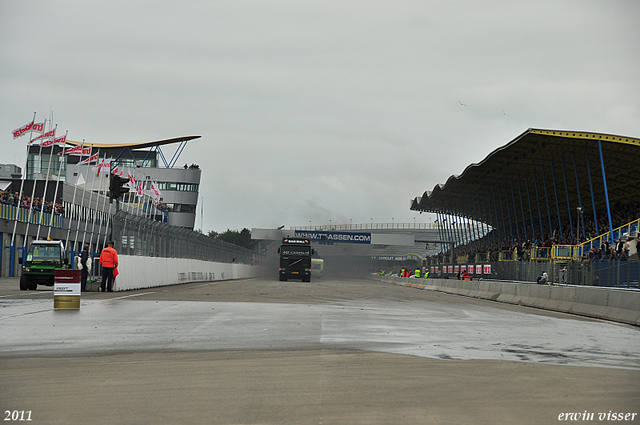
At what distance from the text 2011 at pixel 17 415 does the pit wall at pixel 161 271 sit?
74.3 feet

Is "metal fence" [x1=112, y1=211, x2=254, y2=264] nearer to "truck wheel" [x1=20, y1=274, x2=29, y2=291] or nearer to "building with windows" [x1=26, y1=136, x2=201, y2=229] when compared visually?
"truck wheel" [x1=20, y1=274, x2=29, y2=291]

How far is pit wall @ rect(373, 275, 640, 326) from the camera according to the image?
62.0 ft

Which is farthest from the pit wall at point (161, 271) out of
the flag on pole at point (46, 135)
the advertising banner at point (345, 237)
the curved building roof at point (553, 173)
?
the advertising banner at point (345, 237)

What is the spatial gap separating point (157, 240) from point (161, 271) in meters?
2.06

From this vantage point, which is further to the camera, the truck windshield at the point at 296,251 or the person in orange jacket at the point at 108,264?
the truck windshield at the point at 296,251

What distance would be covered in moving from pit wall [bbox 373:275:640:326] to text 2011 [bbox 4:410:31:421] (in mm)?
15408

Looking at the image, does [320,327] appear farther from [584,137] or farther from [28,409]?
[584,137]

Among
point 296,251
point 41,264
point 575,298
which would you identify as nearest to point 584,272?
point 575,298

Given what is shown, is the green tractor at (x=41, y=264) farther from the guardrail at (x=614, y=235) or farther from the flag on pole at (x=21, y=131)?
the guardrail at (x=614, y=235)

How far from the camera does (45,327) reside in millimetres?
12758

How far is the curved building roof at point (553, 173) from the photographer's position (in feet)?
140

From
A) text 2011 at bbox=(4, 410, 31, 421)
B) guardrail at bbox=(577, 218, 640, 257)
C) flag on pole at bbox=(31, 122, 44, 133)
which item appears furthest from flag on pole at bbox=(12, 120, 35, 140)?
text 2011 at bbox=(4, 410, 31, 421)

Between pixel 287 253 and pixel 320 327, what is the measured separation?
4810 cm

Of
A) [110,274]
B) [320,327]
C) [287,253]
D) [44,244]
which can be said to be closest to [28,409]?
[320,327]
